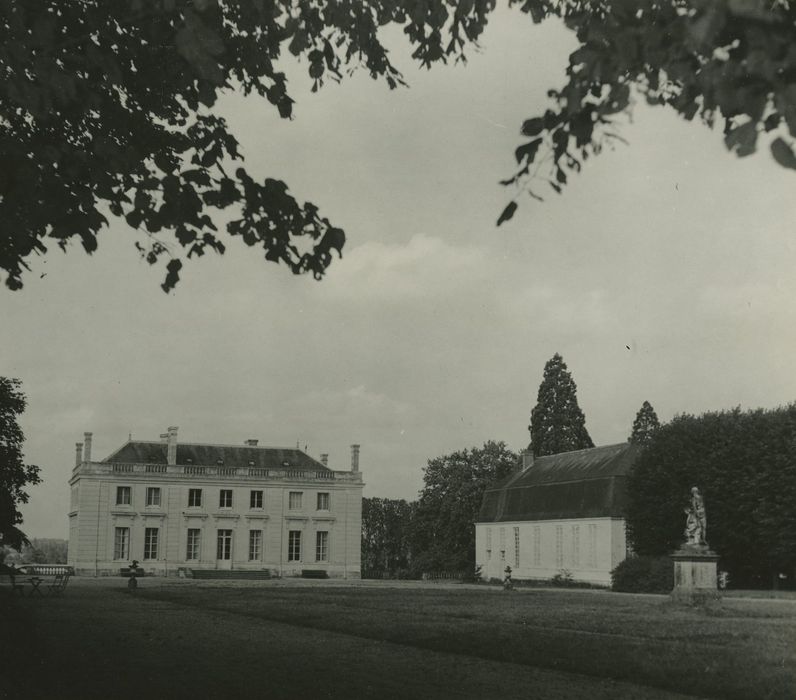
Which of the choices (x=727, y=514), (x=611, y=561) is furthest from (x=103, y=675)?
(x=611, y=561)

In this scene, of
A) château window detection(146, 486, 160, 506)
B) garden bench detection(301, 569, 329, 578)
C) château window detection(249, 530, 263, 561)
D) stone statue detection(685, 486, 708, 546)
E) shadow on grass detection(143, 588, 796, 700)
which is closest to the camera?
shadow on grass detection(143, 588, 796, 700)

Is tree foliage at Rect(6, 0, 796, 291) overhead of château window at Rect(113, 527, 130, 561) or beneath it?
overhead

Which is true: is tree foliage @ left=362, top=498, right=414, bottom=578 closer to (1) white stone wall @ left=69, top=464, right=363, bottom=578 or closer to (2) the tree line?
(1) white stone wall @ left=69, top=464, right=363, bottom=578

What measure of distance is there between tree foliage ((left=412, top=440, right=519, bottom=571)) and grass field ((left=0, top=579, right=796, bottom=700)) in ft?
143

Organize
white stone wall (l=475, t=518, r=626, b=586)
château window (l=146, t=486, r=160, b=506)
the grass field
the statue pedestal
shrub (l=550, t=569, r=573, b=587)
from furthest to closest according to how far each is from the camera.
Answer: château window (l=146, t=486, r=160, b=506) < shrub (l=550, t=569, r=573, b=587) < white stone wall (l=475, t=518, r=626, b=586) < the statue pedestal < the grass field

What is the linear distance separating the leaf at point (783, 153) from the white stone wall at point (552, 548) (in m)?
43.0

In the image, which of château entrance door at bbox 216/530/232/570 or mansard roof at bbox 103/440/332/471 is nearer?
château entrance door at bbox 216/530/232/570

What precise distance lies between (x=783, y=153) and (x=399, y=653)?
9791mm

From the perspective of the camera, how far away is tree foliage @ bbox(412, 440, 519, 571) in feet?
208

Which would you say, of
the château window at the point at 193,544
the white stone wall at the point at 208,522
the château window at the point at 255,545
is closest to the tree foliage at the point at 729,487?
the white stone wall at the point at 208,522

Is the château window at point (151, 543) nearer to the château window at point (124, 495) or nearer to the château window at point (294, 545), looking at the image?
the château window at point (124, 495)

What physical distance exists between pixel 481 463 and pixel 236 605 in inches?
1734

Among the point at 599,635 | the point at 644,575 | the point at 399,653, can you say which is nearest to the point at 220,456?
the point at 644,575

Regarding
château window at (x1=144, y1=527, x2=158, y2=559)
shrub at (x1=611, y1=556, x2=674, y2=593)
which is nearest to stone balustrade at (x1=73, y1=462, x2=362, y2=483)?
château window at (x1=144, y1=527, x2=158, y2=559)
